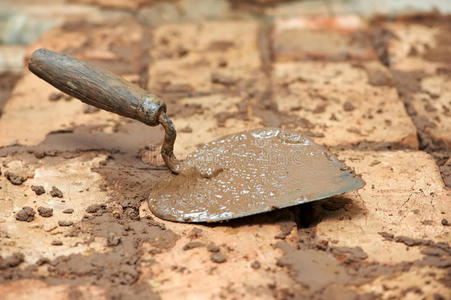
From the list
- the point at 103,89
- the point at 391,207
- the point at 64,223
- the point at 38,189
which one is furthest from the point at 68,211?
the point at 391,207

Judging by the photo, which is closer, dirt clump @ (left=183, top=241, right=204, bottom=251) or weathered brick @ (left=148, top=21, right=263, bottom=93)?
dirt clump @ (left=183, top=241, right=204, bottom=251)

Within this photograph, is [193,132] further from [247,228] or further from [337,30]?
[337,30]

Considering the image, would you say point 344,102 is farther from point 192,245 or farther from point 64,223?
point 64,223

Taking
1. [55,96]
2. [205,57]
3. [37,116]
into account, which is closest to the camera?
[37,116]

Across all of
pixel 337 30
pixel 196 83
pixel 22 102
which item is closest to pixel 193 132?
pixel 196 83

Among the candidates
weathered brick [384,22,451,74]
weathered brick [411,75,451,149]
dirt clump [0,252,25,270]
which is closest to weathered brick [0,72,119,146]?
dirt clump [0,252,25,270]

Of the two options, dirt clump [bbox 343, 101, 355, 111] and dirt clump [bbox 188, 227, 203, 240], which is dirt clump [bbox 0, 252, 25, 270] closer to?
dirt clump [bbox 188, 227, 203, 240]

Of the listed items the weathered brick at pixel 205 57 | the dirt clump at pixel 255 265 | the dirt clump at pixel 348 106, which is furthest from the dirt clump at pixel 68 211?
the dirt clump at pixel 348 106
